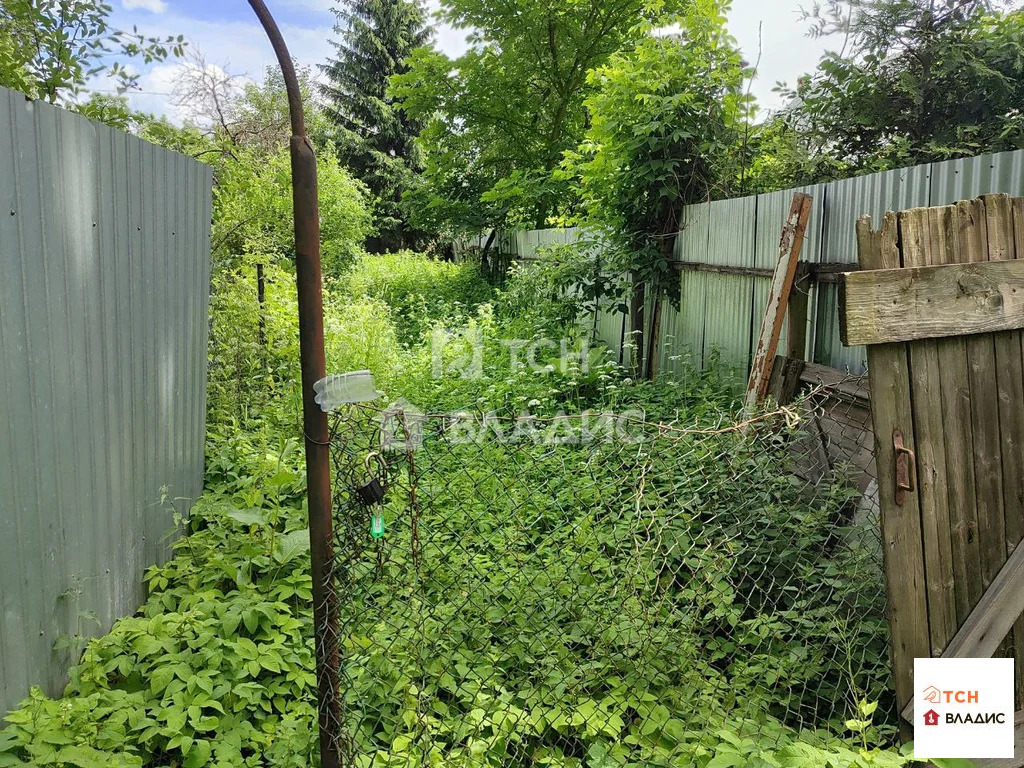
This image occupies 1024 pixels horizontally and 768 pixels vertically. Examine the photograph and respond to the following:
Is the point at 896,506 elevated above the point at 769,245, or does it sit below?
below

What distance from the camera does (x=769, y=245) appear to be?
14.9ft

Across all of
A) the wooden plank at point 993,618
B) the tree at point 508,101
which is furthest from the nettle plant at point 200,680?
the tree at point 508,101

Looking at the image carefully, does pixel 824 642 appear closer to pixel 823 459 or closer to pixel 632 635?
pixel 632 635

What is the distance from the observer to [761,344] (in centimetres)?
409

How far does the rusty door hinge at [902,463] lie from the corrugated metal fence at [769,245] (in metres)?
1.37

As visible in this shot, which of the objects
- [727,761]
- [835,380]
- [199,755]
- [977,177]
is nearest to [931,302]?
[977,177]

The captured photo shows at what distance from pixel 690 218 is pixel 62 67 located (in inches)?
182

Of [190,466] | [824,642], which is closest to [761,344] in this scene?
[824,642]

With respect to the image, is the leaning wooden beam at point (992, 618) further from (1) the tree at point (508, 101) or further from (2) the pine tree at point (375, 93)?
(2) the pine tree at point (375, 93)

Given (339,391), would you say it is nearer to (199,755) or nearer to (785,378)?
(199,755)

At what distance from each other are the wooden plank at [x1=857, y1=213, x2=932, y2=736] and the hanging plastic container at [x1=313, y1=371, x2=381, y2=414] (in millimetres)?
1500

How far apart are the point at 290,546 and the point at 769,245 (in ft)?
11.4

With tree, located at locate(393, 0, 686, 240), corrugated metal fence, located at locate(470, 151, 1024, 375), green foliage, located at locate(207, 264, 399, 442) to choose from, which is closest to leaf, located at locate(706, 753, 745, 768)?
corrugated metal fence, located at locate(470, 151, 1024, 375)

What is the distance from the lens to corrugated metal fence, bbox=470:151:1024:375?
299 centimetres
